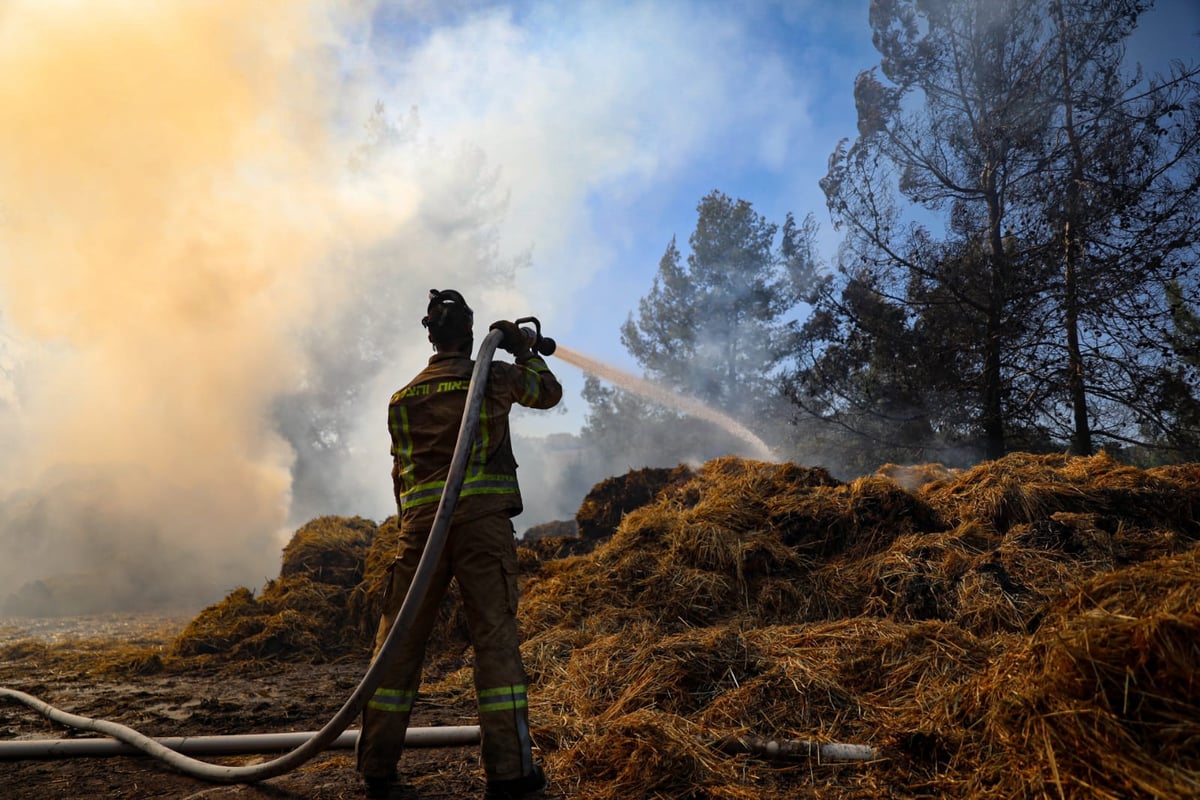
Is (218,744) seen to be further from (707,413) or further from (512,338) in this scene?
(707,413)

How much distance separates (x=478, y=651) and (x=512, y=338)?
163 centimetres

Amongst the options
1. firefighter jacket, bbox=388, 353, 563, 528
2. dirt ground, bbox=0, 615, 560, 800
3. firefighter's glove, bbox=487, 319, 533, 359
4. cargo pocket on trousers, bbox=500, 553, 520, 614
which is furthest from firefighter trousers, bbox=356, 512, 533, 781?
firefighter's glove, bbox=487, 319, 533, 359

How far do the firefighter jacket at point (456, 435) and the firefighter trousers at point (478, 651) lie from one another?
0.37ft

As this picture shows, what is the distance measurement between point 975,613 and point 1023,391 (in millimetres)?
9038

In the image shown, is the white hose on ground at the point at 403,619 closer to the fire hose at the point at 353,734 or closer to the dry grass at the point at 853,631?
the fire hose at the point at 353,734

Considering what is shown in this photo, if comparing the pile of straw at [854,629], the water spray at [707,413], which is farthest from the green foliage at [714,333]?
the pile of straw at [854,629]

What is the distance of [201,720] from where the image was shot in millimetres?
4871

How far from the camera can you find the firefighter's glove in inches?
145

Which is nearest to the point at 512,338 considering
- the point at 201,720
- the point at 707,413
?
the point at 201,720

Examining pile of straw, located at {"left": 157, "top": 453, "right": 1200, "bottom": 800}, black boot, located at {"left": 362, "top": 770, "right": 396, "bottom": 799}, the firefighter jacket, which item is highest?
the firefighter jacket

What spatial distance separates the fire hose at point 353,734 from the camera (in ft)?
10.0

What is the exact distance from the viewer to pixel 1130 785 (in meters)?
1.89

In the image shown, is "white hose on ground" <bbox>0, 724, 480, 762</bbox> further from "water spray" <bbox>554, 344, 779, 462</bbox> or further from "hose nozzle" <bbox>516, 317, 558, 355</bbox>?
"water spray" <bbox>554, 344, 779, 462</bbox>

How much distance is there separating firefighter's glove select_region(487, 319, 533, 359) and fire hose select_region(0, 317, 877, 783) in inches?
1.6
